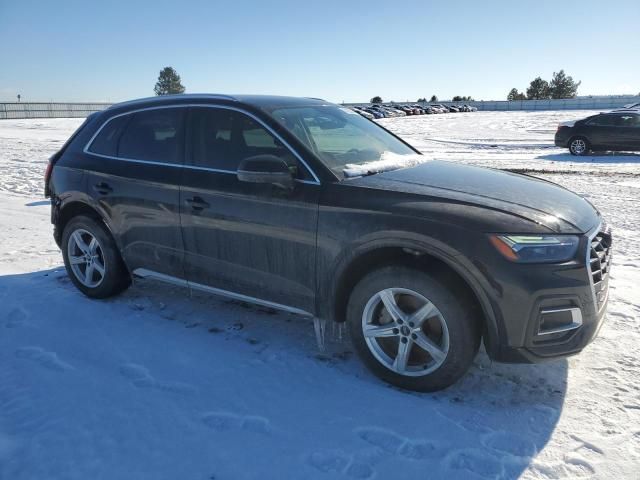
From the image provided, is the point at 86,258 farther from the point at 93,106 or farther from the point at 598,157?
the point at 93,106

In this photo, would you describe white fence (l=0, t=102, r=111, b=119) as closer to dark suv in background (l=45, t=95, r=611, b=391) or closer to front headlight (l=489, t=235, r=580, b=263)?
dark suv in background (l=45, t=95, r=611, b=391)

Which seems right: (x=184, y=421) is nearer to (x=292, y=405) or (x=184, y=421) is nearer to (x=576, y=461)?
(x=292, y=405)

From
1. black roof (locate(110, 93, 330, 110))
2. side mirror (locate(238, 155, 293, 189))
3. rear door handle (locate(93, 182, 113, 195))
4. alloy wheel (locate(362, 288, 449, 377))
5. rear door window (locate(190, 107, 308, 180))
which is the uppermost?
black roof (locate(110, 93, 330, 110))

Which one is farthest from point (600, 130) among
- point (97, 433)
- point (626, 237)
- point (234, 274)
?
point (97, 433)

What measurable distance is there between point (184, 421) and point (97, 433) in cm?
46

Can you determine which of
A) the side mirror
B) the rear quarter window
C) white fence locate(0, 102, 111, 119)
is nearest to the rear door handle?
the rear quarter window

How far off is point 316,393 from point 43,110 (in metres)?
61.1

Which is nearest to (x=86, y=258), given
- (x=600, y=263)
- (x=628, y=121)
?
(x=600, y=263)

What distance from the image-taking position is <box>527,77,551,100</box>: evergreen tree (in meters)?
104

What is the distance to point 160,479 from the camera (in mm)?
2475

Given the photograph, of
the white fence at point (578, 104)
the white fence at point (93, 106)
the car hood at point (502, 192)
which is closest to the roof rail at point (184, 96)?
the car hood at point (502, 192)

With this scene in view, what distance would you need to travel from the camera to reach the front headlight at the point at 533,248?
2811mm

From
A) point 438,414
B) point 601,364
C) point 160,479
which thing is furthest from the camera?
point 601,364

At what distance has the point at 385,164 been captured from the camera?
3.84 m
